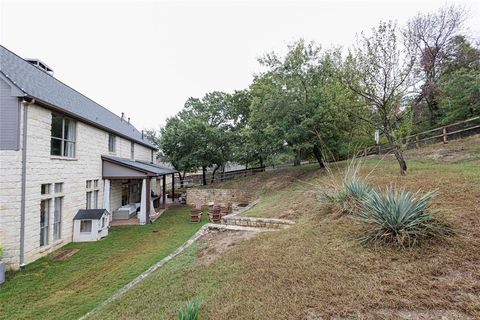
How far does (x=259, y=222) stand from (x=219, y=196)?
34.3ft

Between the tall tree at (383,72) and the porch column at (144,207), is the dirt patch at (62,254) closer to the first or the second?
the porch column at (144,207)

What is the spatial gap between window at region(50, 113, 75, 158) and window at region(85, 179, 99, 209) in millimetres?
1853

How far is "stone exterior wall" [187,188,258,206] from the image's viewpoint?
15.3 meters

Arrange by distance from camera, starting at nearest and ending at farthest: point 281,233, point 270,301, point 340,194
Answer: point 270,301 → point 281,233 → point 340,194

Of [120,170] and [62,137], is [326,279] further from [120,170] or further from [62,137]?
[120,170]

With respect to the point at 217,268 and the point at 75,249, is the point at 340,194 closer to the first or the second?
the point at 217,268

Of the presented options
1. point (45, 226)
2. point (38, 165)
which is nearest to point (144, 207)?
point (45, 226)

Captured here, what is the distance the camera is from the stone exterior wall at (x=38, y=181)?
6.00 m

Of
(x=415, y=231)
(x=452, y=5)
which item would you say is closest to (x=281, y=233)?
(x=415, y=231)

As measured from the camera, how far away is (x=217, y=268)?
386 cm

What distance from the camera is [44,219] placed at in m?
7.24

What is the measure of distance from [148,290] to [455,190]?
279 inches

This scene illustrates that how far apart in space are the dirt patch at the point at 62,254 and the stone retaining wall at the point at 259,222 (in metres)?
5.50

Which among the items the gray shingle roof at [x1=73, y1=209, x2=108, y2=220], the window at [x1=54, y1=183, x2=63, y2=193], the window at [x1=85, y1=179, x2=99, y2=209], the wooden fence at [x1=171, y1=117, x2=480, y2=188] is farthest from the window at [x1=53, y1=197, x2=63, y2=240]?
the wooden fence at [x1=171, y1=117, x2=480, y2=188]
